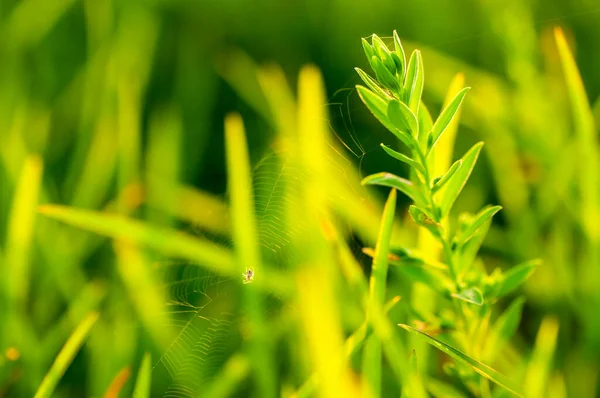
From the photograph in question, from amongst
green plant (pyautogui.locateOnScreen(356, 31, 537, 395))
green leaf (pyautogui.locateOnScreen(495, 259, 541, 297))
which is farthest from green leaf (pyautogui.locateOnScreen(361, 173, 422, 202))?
green leaf (pyautogui.locateOnScreen(495, 259, 541, 297))

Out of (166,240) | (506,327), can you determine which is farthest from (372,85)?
(166,240)

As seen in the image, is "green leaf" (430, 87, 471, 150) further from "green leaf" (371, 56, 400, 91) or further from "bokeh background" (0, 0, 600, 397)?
"bokeh background" (0, 0, 600, 397)

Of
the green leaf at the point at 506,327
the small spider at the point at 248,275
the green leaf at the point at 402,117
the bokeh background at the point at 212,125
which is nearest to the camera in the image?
the green leaf at the point at 402,117

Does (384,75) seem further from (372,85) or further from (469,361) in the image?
(469,361)

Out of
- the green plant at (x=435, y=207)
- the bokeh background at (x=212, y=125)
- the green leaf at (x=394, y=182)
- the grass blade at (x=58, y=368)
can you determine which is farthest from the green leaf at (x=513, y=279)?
the grass blade at (x=58, y=368)

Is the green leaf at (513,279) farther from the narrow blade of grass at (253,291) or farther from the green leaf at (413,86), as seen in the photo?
the narrow blade of grass at (253,291)

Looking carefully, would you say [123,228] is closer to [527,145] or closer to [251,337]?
[251,337]

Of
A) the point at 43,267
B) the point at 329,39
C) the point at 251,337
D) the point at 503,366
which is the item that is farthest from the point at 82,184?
the point at 503,366

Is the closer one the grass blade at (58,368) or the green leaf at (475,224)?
the green leaf at (475,224)
